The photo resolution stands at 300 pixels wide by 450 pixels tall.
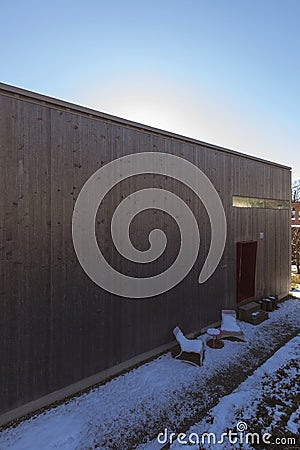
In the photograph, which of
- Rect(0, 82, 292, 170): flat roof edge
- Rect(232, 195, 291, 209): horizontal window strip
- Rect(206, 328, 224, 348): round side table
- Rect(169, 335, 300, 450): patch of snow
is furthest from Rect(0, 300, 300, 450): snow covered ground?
Rect(0, 82, 292, 170): flat roof edge

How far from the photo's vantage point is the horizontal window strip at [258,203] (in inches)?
247

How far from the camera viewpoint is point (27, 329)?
3.16 metres

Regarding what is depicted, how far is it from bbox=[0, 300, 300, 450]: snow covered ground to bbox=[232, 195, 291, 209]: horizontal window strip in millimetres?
3320

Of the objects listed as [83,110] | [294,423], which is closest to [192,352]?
[294,423]

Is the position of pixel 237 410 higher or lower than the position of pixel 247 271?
lower

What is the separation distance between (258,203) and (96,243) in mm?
4960

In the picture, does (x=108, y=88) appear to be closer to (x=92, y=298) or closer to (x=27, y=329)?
(x=92, y=298)

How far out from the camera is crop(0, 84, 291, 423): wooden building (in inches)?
121

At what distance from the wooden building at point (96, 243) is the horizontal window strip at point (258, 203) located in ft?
0.70

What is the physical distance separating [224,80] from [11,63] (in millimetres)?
4187

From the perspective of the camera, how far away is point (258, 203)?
6996mm

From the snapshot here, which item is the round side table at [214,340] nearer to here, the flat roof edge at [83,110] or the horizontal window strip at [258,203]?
the horizontal window strip at [258,203]

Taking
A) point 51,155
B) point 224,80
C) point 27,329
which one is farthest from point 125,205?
point 224,80

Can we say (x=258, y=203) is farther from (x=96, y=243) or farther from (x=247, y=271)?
(x=96, y=243)
